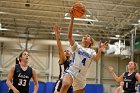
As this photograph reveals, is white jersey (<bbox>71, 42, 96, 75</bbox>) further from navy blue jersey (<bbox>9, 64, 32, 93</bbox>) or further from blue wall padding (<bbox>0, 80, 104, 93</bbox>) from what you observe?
blue wall padding (<bbox>0, 80, 104, 93</bbox>)

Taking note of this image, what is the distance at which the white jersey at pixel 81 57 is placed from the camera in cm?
472

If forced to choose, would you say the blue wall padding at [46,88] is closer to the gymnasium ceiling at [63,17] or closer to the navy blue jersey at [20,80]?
the gymnasium ceiling at [63,17]

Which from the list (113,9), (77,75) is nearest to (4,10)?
(113,9)

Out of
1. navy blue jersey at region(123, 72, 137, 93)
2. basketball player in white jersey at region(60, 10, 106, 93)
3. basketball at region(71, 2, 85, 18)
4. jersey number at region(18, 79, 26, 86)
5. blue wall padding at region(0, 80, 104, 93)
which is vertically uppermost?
basketball at region(71, 2, 85, 18)

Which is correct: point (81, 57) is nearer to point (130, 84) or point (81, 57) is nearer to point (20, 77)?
point (20, 77)

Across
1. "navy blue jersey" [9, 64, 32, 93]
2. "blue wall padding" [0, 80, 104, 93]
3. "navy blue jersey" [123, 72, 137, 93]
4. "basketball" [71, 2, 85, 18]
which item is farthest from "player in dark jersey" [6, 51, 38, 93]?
"blue wall padding" [0, 80, 104, 93]

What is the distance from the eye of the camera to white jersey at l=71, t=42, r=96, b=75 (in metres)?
4.72

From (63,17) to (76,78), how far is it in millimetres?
9596

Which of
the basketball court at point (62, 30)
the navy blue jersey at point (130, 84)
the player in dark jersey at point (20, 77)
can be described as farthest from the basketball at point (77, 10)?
the basketball court at point (62, 30)

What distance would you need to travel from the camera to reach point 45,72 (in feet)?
61.0

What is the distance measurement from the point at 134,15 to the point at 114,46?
301 centimetres

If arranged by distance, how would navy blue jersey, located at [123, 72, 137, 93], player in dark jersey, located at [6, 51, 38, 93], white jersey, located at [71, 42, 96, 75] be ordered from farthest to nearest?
navy blue jersey, located at [123, 72, 137, 93]
player in dark jersey, located at [6, 51, 38, 93]
white jersey, located at [71, 42, 96, 75]

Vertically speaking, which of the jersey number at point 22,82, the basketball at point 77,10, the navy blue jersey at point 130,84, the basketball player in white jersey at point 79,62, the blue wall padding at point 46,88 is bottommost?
the blue wall padding at point 46,88

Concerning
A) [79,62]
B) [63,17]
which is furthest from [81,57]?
[63,17]
